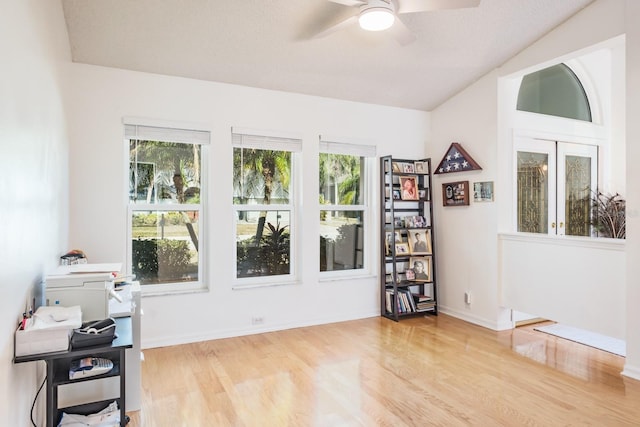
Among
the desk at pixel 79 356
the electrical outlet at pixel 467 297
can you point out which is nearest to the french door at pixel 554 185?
the electrical outlet at pixel 467 297

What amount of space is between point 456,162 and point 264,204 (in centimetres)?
217

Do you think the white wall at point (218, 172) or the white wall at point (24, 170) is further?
the white wall at point (218, 172)

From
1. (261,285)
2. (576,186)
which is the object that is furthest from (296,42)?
(576,186)


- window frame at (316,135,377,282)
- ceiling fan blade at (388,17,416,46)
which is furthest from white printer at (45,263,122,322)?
window frame at (316,135,377,282)

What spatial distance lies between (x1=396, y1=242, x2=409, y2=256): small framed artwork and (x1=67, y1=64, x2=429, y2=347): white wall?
25 cm

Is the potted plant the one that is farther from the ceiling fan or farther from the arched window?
the ceiling fan

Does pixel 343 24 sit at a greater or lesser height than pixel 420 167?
greater

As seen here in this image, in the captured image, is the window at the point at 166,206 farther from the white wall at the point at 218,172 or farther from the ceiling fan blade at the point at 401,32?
the ceiling fan blade at the point at 401,32

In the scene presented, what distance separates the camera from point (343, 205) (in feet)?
15.1

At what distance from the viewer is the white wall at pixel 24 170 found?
1.45 meters

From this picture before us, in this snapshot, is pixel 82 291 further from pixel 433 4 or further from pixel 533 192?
pixel 533 192

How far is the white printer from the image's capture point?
2.08 m

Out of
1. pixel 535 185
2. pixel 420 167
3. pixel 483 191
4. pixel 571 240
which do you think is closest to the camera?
pixel 571 240

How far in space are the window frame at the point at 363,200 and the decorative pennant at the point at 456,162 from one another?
797mm
